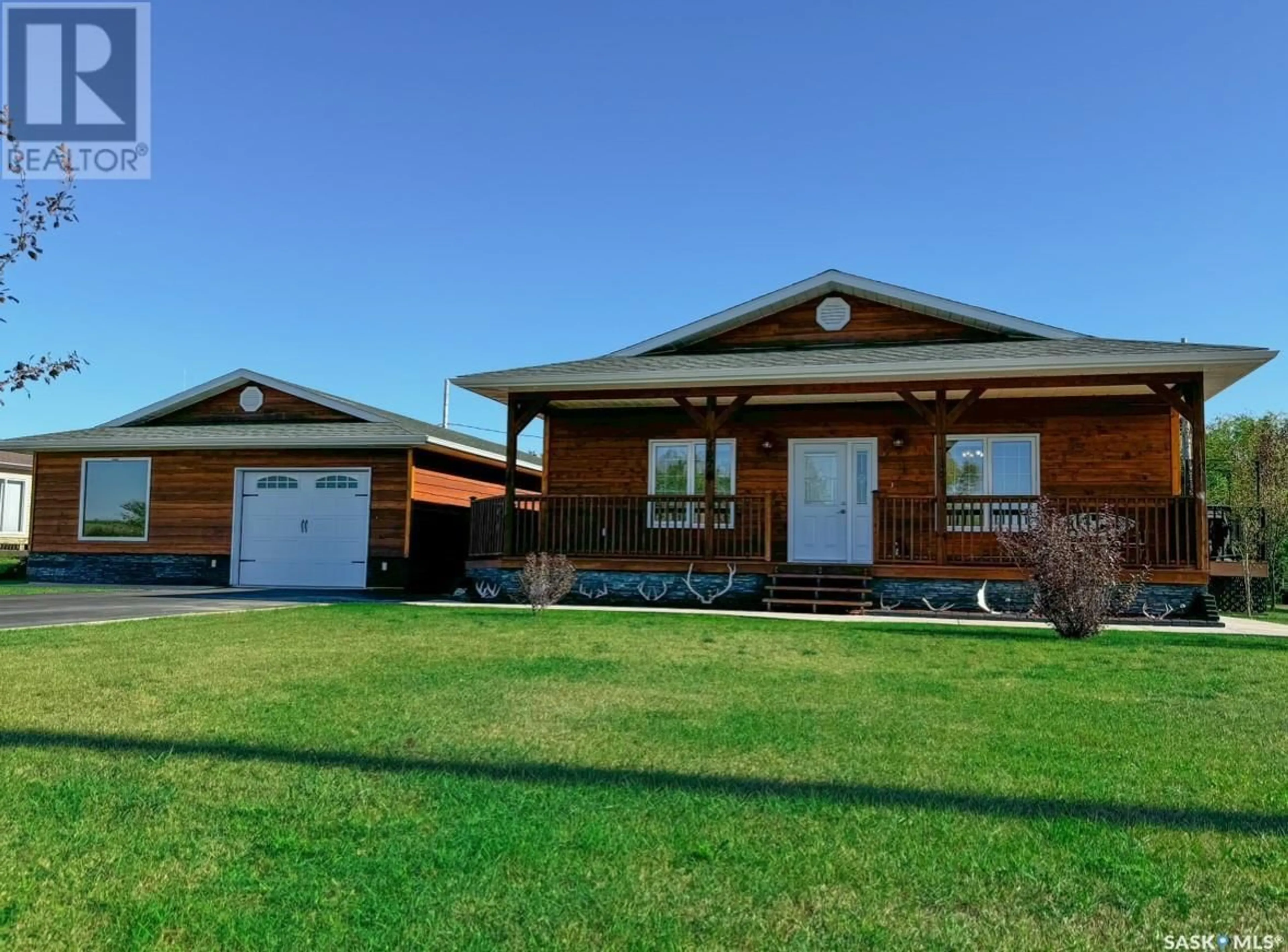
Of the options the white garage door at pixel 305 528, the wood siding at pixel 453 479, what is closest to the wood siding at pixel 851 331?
the wood siding at pixel 453 479

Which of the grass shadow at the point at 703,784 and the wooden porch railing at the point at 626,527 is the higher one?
the wooden porch railing at the point at 626,527

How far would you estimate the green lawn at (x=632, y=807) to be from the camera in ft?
7.93

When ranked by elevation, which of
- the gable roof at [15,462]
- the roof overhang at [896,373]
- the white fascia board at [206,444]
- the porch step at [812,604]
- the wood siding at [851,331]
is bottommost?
the porch step at [812,604]

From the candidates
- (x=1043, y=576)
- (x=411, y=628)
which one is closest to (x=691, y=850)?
(x=411, y=628)

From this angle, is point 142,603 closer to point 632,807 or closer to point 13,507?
point 632,807

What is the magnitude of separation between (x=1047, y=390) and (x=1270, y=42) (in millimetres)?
5304

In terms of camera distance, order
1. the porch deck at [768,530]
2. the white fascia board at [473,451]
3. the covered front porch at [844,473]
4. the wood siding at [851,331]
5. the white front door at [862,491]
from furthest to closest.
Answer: the white fascia board at [473,451], the wood siding at [851,331], the white front door at [862,491], the covered front porch at [844,473], the porch deck at [768,530]

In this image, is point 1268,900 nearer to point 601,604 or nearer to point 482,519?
point 601,604

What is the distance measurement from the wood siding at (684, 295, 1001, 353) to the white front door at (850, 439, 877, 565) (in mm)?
1723

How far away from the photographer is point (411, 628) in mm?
9297

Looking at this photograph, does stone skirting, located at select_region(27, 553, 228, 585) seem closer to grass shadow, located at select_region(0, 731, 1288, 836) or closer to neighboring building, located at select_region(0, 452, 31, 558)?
neighboring building, located at select_region(0, 452, 31, 558)

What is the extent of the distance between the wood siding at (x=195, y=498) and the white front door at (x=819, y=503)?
720 cm

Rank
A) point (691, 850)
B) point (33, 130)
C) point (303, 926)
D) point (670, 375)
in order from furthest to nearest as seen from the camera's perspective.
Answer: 1. point (670, 375)
2. point (33, 130)
3. point (691, 850)
4. point (303, 926)

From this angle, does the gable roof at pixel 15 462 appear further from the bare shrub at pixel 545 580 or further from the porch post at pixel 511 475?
the bare shrub at pixel 545 580
